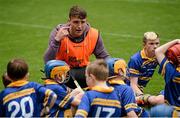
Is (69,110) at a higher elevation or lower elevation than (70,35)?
lower

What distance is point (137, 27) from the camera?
11898 mm

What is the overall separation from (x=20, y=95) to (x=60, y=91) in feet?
1.94

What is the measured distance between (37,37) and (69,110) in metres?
5.65

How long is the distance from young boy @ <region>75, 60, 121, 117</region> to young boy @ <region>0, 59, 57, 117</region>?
51 centimetres

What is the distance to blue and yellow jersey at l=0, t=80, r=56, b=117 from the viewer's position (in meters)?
5.20

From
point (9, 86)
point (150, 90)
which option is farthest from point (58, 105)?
point (150, 90)


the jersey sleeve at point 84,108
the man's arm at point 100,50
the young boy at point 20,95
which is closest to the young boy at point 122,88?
the jersey sleeve at point 84,108

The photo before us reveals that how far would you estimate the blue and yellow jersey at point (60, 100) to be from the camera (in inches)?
225

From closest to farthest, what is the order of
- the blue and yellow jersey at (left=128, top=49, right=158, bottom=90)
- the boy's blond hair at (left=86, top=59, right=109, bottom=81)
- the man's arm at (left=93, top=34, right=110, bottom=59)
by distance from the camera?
the boy's blond hair at (left=86, top=59, right=109, bottom=81) → the man's arm at (left=93, top=34, right=110, bottom=59) → the blue and yellow jersey at (left=128, top=49, right=158, bottom=90)

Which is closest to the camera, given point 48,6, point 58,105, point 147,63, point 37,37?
point 58,105

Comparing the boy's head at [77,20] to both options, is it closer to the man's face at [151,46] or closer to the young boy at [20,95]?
the man's face at [151,46]

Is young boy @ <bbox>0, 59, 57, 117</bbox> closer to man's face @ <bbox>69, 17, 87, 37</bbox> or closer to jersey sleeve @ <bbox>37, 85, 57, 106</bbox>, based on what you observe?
jersey sleeve @ <bbox>37, 85, 57, 106</bbox>

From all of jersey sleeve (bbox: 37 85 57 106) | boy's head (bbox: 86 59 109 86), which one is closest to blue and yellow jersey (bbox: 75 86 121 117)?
boy's head (bbox: 86 59 109 86)

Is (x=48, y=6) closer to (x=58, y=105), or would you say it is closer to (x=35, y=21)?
(x=35, y=21)
